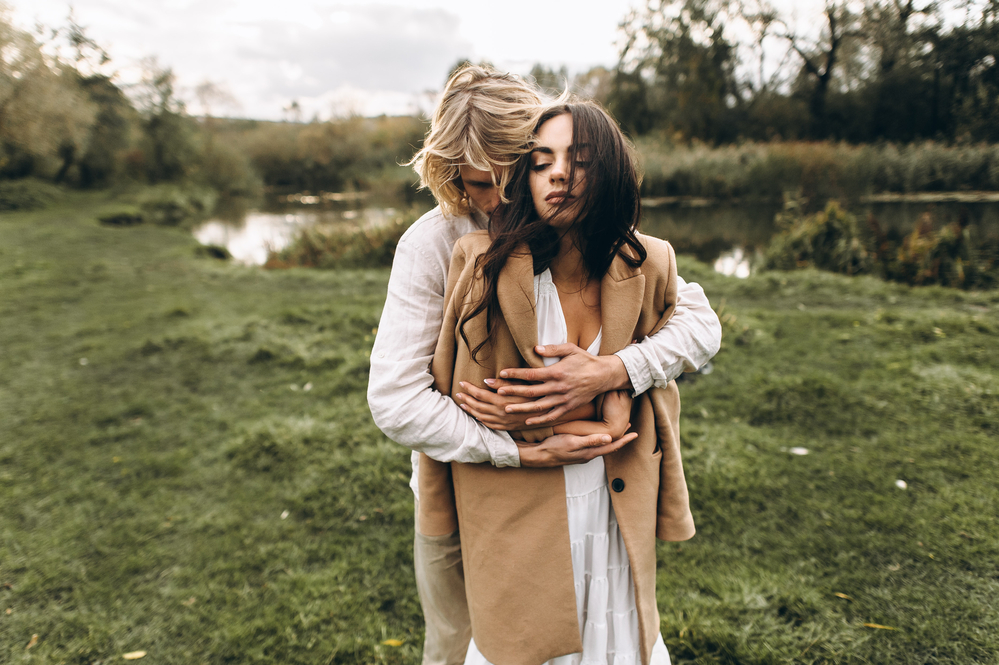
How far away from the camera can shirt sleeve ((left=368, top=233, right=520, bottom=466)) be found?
1.28 m

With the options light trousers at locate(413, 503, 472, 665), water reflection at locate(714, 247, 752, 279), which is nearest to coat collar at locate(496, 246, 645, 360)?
light trousers at locate(413, 503, 472, 665)

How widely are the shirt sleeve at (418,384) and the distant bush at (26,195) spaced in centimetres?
2636

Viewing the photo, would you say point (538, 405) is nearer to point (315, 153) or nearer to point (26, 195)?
point (26, 195)

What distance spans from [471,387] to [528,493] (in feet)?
1.04

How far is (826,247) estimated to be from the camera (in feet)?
27.3

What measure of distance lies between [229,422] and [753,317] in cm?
542

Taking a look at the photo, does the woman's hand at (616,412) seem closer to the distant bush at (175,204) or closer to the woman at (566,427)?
the woman at (566,427)

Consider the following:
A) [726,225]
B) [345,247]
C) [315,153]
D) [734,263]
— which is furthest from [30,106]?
[734,263]

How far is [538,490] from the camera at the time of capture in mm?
1359

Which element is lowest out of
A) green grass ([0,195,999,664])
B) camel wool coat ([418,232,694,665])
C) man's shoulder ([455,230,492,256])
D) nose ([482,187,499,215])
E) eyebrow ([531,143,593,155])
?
green grass ([0,195,999,664])

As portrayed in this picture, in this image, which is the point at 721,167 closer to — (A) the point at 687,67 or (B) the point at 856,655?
(A) the point at 687,67

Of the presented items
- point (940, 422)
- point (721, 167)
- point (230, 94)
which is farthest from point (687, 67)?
point (230, 94)

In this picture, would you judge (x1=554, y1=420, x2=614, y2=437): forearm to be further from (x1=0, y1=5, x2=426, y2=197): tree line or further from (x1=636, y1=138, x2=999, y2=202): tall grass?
(x1=0, y1=5, x2=426, y2=197): tree line

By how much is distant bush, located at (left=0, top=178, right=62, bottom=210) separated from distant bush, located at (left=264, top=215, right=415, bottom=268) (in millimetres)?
16461
